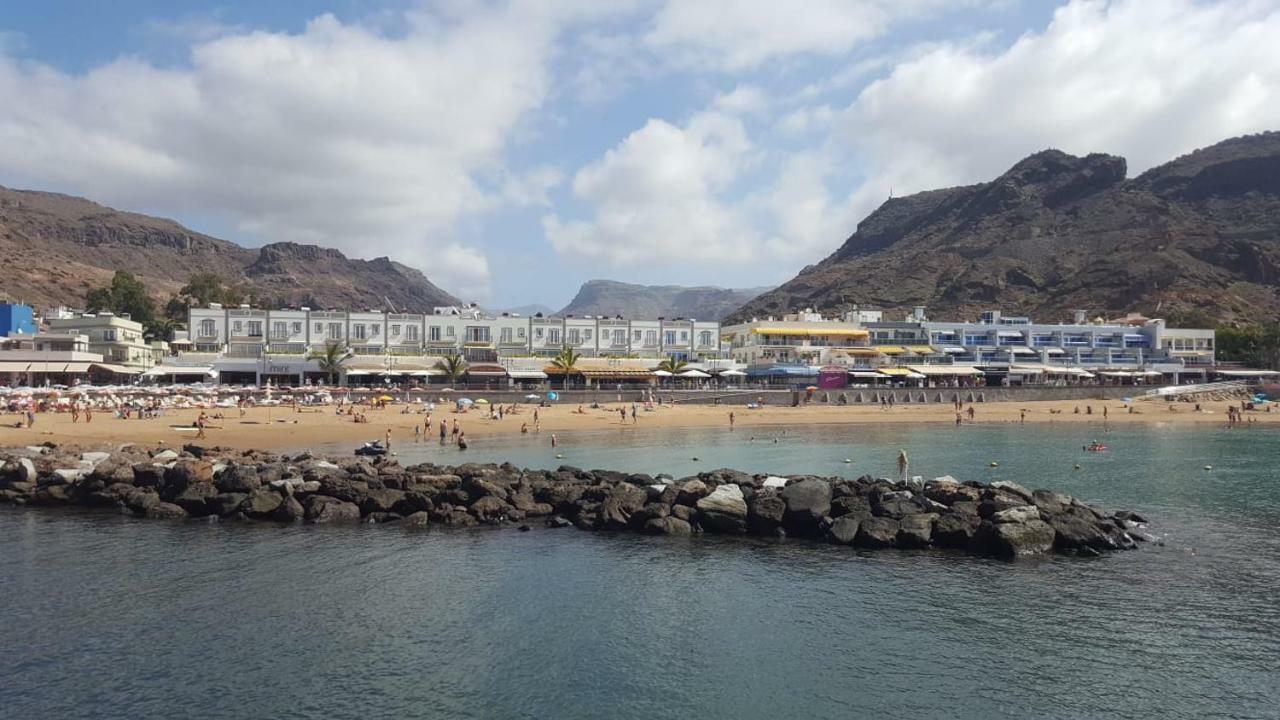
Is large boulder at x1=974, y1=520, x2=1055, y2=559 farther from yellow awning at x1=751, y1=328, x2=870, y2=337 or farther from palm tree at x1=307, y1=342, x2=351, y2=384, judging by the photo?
yellow awning at x1=751, y1=328, x2=870, y2=337

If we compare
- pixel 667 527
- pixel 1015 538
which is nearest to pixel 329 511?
pixel 667 527

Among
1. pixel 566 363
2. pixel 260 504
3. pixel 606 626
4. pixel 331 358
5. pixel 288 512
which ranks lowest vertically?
pixel 606 626

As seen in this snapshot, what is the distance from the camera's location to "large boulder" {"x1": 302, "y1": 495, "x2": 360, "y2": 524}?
2527 cm

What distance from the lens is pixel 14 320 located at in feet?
277

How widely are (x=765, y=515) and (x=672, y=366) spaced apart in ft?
198

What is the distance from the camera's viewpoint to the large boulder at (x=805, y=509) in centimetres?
2361

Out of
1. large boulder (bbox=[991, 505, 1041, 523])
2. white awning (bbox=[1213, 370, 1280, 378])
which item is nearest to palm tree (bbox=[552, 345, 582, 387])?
large boulder (bbox=[991, 505, 1041, 523])

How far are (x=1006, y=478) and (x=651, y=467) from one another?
50.8ft

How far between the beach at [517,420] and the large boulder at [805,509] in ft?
91.7

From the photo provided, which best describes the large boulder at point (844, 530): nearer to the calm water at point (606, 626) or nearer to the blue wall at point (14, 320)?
the calm water at point (606, 626)

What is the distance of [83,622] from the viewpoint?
1623 centimetres

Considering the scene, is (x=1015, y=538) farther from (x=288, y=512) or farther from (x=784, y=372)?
(x=784, y=372)

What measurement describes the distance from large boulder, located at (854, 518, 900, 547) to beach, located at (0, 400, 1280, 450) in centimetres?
3003

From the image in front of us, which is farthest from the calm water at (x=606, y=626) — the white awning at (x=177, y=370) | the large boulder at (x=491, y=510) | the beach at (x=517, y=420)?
the white awning at (x=177, y=370)
